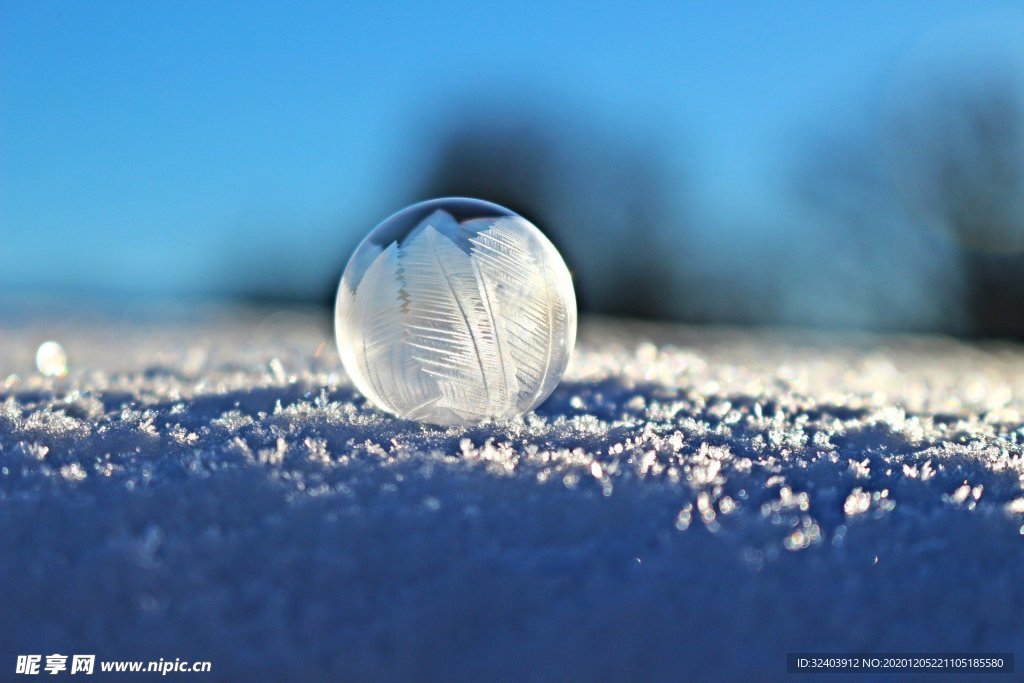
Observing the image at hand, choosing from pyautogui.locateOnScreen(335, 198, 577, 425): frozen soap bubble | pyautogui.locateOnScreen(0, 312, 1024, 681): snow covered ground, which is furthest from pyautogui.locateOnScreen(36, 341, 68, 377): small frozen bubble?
pyautogui.locateOnScreen(335, 198, 577, 425): frozen soap bubble

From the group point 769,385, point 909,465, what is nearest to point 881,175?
point 769,385

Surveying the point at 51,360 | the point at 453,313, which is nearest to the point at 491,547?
the point at 453,313

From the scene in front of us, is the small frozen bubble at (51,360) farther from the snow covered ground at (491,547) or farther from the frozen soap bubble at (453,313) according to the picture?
the frozen soap bubble at (453,313)

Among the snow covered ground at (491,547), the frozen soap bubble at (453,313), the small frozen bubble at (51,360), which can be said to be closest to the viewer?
the snow covered ground at (491,547)

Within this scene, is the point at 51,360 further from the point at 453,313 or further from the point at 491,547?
the point at 491,547

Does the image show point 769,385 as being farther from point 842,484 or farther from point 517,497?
point 517,497

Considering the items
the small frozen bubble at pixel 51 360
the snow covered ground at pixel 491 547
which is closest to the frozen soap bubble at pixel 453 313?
the snow covered ground at pixel 491 547

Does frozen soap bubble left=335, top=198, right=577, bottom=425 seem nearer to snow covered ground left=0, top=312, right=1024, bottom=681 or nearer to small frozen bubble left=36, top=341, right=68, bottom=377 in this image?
snow covered ground left=0, top=312, right=1024, bottom=681
